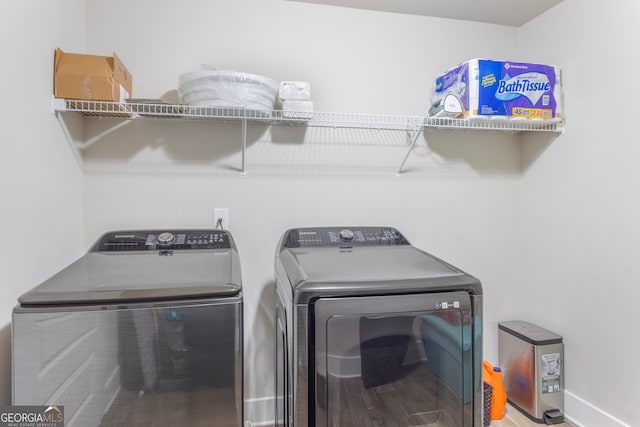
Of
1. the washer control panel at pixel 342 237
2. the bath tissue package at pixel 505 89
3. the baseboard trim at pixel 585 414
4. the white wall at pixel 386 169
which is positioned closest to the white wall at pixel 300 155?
the white wall at pixel 386 169

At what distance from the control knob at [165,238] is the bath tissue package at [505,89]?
151 cm

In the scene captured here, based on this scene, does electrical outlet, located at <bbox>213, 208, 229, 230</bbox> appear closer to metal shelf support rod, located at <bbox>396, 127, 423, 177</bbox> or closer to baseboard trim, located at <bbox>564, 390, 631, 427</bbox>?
metal shelf support rod, located at <bbox>396, 127, 423, 177</bbox>

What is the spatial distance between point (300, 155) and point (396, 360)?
3.80 feet

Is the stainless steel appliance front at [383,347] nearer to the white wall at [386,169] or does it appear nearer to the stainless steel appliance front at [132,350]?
the stainless steel appliance front at [132,350]

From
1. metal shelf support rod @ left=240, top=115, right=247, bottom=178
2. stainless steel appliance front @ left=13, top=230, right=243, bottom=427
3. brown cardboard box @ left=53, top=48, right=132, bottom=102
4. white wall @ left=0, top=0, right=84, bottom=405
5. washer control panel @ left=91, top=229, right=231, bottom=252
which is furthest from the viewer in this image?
metal shelf support rod @ left=240, top=115, right=247, bottom=178

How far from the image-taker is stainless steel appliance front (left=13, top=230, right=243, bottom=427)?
1.03 metres

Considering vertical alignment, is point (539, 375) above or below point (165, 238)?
below

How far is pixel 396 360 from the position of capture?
1269mm

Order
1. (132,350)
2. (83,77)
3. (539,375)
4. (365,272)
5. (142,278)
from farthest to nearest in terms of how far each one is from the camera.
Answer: (539,375)
(83,77)
(365,272)
(142,278)
(132,350)

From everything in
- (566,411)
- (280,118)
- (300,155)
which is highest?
(280,118)

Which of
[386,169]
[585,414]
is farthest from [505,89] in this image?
[585,414]

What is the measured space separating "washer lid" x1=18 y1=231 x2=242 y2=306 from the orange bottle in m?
1.56

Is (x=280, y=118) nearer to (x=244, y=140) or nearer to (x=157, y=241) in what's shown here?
(x=244, y=140)

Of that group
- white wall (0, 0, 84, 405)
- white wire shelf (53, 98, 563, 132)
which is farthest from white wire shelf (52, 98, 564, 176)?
white wall (0, 0, 84, 405)
